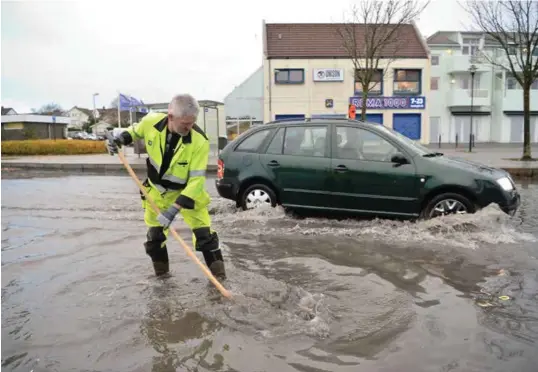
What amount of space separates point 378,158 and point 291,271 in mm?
2723

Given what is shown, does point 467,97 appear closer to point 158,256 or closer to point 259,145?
point 259,145

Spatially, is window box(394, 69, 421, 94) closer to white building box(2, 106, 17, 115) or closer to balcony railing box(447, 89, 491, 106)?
balcony railing box(447, 89, 491, 106)

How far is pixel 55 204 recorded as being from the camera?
930cm

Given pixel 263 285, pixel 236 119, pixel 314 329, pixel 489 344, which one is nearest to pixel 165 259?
pixel 263 285

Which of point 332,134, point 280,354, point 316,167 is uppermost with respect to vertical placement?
point 332,134

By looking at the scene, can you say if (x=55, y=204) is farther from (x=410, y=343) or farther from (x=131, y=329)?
(x=410, y=343)

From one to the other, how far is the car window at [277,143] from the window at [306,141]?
0.26 ft

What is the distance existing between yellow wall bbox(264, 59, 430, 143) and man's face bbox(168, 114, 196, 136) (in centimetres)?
3044

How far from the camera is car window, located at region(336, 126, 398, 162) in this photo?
6.99m

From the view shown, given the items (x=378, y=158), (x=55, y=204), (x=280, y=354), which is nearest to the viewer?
(x=280, y=354)

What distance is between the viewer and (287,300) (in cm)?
408

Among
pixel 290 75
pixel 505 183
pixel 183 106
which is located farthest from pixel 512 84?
pixel 183 106

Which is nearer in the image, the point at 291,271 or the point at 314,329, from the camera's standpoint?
the point at 314,329

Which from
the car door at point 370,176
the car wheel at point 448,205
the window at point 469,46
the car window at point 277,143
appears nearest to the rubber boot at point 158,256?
the car door at point 370,176
